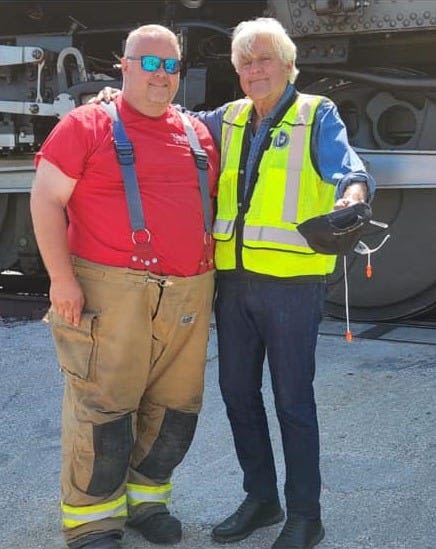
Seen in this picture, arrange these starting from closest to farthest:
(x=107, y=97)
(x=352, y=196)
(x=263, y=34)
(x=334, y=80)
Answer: (x=352, y=196), (x=263, y=34), (x=107, y=97), (x=334, y=80)

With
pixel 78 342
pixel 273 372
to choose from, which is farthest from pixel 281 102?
pixel 78 342

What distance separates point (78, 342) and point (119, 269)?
10.1 inches

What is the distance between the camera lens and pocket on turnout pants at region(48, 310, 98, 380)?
2.59 meters

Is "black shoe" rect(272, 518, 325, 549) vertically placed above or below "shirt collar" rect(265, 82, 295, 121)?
below

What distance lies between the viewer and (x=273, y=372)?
267cm

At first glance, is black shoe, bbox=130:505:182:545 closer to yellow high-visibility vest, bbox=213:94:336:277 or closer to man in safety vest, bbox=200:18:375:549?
man in safety vest, bbox=200:18:375:549

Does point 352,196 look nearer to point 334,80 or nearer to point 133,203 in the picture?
point 133,203

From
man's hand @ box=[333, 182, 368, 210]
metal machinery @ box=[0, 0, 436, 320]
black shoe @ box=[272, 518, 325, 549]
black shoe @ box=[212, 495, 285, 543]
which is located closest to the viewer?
man's hand @ box=[333, 182, 368, 210]

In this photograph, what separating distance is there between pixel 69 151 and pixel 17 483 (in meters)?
1.43

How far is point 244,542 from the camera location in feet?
9.18

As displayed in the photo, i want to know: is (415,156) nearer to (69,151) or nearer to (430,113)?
(430,113)

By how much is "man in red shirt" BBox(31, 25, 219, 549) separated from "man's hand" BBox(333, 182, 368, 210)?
0.47m

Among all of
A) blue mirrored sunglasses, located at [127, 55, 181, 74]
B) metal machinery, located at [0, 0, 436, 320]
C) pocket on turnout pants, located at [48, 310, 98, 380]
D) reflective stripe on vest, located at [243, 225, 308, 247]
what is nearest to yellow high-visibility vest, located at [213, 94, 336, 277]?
reflective stripe on vest, located at [243, 225, 308, 247]

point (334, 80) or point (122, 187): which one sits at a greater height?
point (334, 80)
